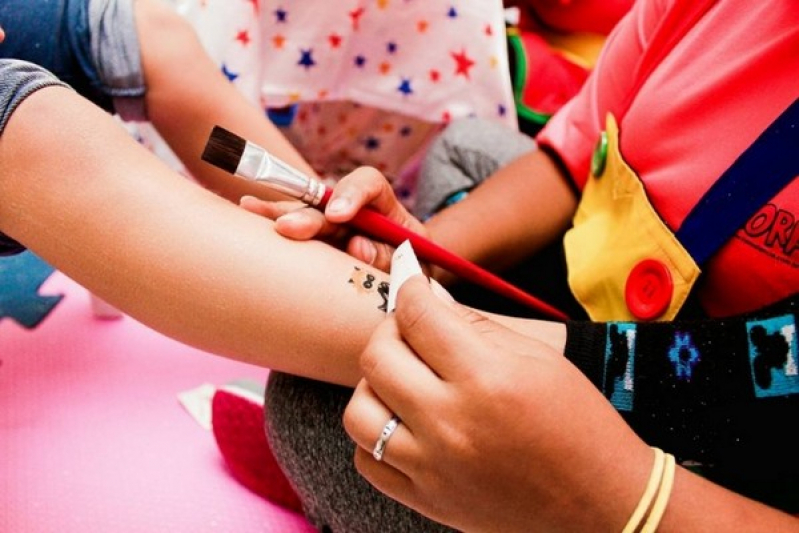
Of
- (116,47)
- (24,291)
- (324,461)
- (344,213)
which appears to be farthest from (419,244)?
(24,291)

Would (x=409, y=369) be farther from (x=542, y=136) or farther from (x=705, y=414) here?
(x=542, y=136)

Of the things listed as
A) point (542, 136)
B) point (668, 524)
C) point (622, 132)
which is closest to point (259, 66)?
point (542, 136)

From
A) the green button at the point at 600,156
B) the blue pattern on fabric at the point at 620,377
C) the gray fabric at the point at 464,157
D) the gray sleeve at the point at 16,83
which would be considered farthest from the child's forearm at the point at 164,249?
the gray fabric at the point at 464,157

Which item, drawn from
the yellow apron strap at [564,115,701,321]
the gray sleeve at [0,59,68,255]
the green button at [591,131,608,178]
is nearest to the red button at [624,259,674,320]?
the yellow apron strap at [564,115,701,321]

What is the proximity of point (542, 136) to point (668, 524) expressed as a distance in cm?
47

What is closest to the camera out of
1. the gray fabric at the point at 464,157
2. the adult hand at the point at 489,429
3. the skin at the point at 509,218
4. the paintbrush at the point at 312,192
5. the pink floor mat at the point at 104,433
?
the adult hand at the point at 489,429

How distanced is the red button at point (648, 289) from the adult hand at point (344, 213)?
0.19 metres

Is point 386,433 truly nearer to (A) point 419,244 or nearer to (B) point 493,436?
(B) point 493,436

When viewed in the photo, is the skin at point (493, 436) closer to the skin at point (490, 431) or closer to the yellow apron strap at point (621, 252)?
the skin at point (490, 431)

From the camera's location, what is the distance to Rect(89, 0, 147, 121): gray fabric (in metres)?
0.63

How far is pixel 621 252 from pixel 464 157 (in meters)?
0.43

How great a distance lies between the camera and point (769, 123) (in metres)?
0.49

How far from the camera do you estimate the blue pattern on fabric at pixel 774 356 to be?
43 cm

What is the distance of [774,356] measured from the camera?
438 mm
